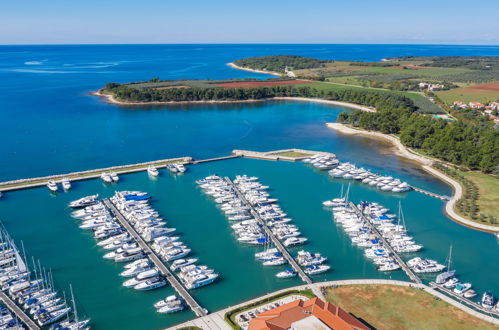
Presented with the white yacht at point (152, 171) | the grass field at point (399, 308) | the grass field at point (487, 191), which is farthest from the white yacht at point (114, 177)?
the grass field at point (487, 191)

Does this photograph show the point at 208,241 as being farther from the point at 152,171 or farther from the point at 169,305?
the point at 152,171

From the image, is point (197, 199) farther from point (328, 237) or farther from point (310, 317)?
point (310, 317)

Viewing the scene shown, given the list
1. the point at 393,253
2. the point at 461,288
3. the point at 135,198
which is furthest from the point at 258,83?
the point at 461,288

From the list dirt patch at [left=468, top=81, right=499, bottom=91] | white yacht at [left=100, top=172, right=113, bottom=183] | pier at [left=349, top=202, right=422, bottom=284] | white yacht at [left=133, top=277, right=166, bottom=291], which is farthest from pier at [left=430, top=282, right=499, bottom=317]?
dirt patch at [left=468, top=81, right=499, bottom=91]

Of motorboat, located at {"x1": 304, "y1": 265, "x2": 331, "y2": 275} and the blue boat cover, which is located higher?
the blue boat cover

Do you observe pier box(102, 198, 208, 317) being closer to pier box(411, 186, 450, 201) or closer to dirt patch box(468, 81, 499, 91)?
pier box(411, 186, 450, 201)

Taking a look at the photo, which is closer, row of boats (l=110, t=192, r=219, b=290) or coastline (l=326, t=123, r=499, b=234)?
row of boats (l=110, t=192, r=219, b=290)
